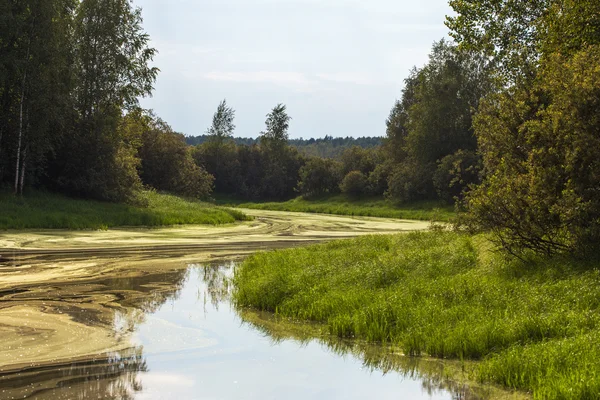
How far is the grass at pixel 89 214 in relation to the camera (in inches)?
1027

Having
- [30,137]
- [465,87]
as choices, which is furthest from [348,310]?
[465,87]

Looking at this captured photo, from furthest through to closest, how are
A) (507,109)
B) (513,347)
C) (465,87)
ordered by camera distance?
1. (465,87)
2. (507,109)
3. (513,347)

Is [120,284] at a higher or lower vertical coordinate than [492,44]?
lower

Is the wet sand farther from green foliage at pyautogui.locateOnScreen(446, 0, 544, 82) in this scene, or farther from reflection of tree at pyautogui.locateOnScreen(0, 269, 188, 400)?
green foliage at pyautogui.locateOnScreen(446, 0, 544, 82)

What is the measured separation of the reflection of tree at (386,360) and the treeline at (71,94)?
22.6m

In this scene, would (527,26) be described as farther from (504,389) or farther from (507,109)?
(504,389)

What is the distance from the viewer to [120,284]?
1426cm

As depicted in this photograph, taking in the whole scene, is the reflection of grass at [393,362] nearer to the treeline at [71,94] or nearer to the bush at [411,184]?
the treeline at [71,94]

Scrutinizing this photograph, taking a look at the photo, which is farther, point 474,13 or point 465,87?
point 465,87

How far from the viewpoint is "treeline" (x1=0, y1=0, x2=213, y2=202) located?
29.2 meters

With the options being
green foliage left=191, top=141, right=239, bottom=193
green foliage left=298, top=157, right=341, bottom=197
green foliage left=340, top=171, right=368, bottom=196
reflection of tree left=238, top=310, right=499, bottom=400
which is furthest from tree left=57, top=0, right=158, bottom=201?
green foliage left=191, top=141, right=239, bottom=193

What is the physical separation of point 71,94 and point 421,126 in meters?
31.8

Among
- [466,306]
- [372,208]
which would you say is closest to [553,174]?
[466,306]

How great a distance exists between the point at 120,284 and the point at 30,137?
60.3ft
